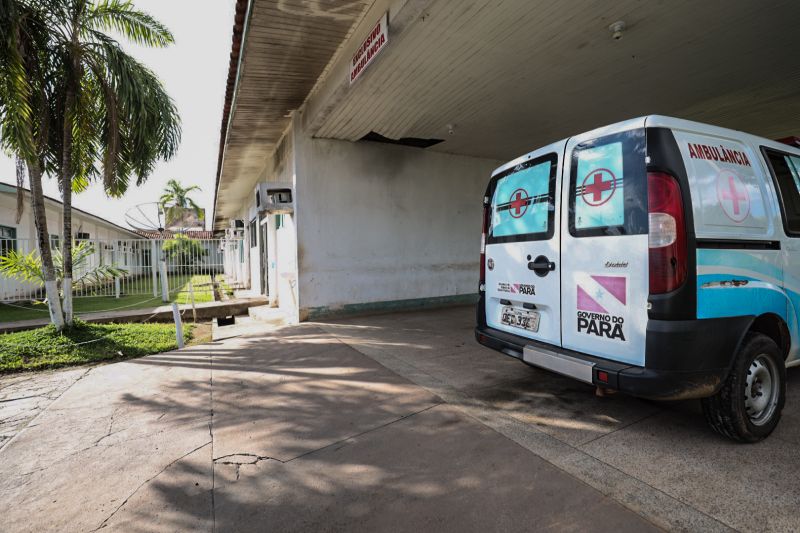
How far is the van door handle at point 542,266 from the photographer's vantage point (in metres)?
3.19

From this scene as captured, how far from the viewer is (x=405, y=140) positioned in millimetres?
8742

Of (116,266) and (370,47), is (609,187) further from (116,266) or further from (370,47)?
(116,266)

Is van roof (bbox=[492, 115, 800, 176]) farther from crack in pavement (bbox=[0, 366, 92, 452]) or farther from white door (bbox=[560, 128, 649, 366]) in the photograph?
crack in pavement (bbox=[0, 366, 92, 452])

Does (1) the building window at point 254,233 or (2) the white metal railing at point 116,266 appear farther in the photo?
(1) the building window at point 254,233

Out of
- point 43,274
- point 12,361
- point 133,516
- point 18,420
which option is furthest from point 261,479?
point 43,274

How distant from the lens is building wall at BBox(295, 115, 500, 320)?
8.06 meters

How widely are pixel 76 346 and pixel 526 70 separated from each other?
7885 millimetres

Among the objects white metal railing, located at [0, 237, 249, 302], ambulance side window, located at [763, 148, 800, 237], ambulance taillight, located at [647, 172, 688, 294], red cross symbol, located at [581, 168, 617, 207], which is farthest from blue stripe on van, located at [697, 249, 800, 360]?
white metal railing, located at [0, 237, 249, 302]

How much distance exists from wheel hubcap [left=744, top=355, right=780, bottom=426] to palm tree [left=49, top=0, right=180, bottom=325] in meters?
8.87

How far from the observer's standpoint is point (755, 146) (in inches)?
121

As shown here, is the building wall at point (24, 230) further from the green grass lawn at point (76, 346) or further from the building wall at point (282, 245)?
the building wall at point (282, 245)

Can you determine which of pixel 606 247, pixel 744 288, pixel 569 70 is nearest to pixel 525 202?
pixel 606 247

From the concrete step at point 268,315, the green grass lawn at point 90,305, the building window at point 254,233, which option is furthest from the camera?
the building window at point 254,233

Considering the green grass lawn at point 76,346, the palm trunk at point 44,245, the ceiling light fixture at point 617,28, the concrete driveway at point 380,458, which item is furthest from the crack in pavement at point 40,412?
the ceiling light fixture at point 617,28
